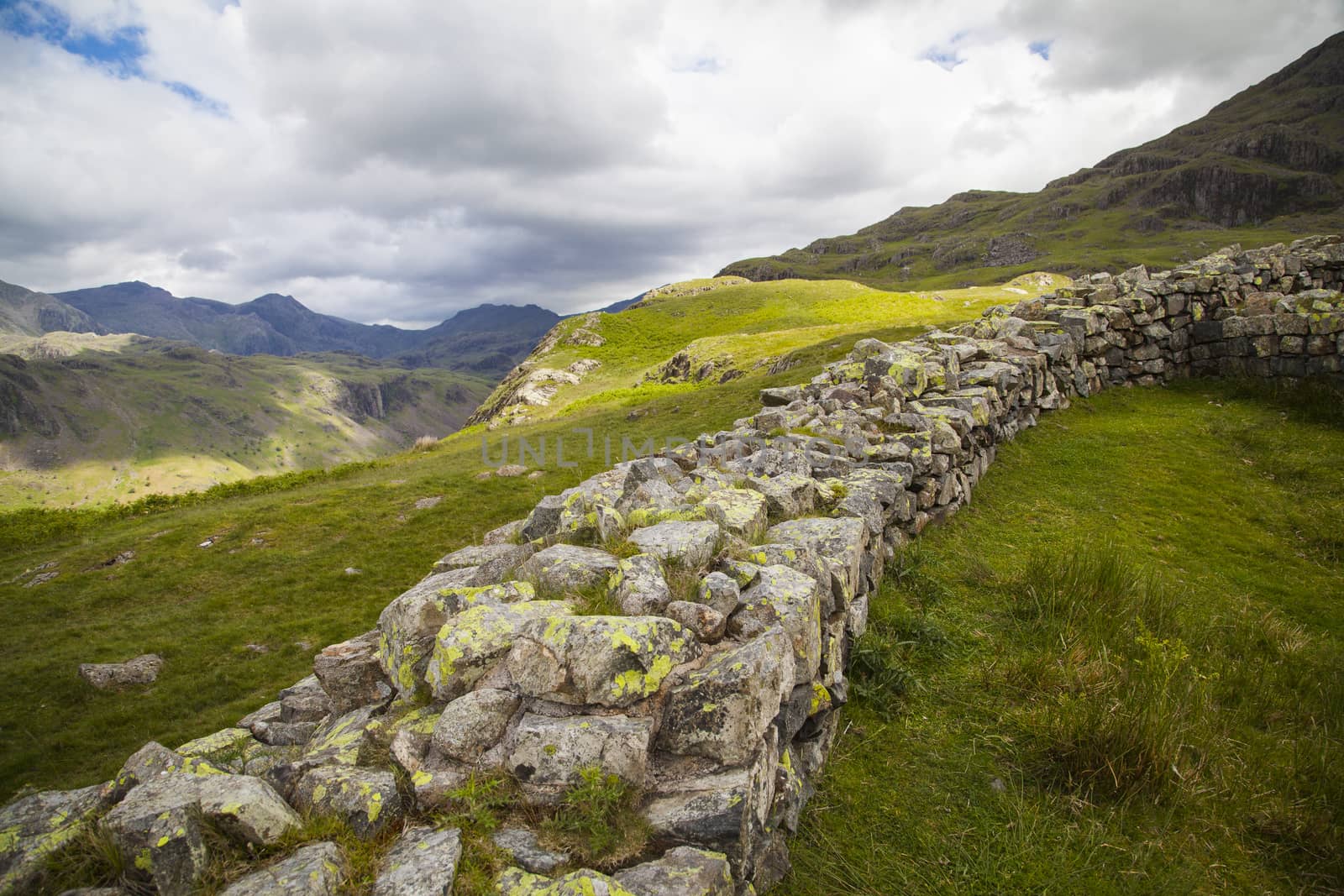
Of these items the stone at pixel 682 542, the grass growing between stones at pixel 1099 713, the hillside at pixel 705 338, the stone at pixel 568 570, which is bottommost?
the grass growing between stones at pixel 1099 713

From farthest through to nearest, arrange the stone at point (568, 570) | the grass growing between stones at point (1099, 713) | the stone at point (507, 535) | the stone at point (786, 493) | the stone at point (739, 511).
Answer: the stone at point (507, 535) → the stone at point (786, 493) → the stone at point (739, 511) → the stone at point (568, 570) → the grass growing between stones at point (1099, 713)

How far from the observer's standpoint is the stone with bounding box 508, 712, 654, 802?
4.39 meters

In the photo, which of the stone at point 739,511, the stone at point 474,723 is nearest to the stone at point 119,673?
the stone at point 474,723

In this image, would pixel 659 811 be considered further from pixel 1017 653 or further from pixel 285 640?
pixel 285 640

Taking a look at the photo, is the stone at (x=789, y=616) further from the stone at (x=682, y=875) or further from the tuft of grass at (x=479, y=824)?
the tuft of grass at (x=479, y=824)

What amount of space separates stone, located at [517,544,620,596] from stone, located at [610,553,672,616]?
305mm

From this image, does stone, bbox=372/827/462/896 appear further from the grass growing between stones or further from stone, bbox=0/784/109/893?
the grass growing between stones

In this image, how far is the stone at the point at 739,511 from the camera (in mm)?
7234

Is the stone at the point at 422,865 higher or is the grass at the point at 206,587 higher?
the stone at the point at 422,865

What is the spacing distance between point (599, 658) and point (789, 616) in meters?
1.89

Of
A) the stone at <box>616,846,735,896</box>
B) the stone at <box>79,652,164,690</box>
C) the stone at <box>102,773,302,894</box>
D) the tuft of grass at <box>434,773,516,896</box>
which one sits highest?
the stone at <box>102,773,302,894</box>

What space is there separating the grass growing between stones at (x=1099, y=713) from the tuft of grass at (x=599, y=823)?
175 centimetres

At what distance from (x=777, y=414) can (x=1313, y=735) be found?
Answer: 10.3 metres

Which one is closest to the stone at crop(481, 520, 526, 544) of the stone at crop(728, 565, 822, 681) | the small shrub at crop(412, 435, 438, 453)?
the stone at crop(728, 565, 822, 681)
